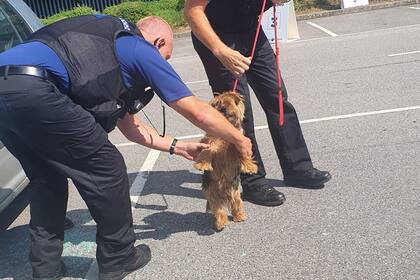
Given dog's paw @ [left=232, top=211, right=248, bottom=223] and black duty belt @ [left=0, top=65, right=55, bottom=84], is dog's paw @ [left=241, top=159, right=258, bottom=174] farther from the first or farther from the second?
black duty belt @ [left=0, top=65, right=55, bottom=84]

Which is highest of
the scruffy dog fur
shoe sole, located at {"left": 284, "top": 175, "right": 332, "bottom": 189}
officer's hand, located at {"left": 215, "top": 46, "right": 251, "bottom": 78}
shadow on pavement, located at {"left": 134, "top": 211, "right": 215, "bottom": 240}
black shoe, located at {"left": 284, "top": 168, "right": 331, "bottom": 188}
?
officer's hand, located at {"left": 215, "top": 46, "right": 251, "bottom": 78}

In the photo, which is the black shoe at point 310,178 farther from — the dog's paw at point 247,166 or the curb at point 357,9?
the curb at point 357,9

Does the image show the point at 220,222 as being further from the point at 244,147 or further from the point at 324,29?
the point at 324,29

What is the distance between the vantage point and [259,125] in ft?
19.8

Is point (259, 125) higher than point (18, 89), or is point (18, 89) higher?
point (18, 89)

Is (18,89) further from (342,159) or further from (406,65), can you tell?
(406,65)

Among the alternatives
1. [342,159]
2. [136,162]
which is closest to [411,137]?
[342,159]

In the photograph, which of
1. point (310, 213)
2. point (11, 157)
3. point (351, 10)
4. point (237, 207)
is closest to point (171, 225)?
point (237, 207)

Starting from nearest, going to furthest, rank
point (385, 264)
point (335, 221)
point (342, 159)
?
point (385, 264) → point (335, 221) → point (342, 159)

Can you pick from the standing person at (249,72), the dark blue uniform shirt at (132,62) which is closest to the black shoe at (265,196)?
the standing person at (249,72)

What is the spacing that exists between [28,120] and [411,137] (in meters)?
3.58

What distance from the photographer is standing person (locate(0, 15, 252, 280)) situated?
273cm

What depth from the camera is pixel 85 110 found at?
2869mm

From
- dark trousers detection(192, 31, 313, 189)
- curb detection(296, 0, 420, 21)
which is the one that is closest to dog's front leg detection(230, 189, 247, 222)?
dark trousers detection(192, 31, 313, 189)
